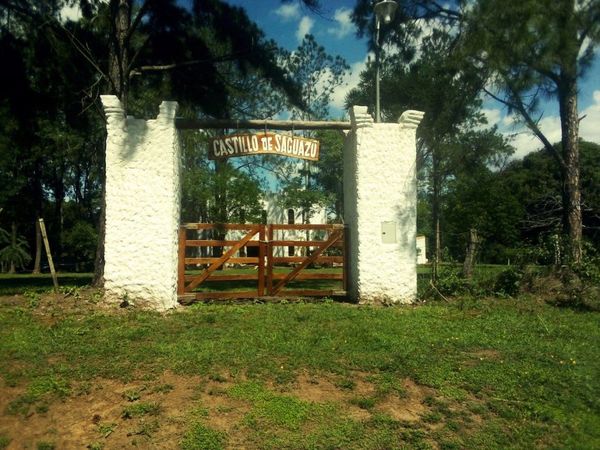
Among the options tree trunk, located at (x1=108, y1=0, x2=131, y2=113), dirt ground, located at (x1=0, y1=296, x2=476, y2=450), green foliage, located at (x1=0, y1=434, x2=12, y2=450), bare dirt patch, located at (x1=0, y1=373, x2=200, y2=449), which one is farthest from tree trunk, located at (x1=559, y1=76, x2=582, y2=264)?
green foliage, located at (x1=0, y1=434, x2=12, y2=450)

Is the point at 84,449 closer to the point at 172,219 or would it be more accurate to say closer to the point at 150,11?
the point at 172,219

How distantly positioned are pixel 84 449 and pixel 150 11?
9027 millimetres

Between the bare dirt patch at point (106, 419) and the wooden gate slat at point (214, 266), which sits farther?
the wooden gate slat at point (214, 266)

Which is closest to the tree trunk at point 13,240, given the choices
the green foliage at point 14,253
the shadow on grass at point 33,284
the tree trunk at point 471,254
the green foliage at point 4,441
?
the green foliage at point 14,253

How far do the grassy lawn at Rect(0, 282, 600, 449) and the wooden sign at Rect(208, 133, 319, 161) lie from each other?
321 cm

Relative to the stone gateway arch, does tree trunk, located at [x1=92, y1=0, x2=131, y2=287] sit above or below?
above

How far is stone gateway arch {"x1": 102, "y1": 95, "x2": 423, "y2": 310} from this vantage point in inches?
337

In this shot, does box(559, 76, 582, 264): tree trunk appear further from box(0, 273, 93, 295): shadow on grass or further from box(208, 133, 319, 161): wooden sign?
box(0, 273, 93, 295): shadow on grass

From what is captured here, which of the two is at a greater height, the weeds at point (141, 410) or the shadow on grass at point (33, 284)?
the shadow on grass at point (33, 284)

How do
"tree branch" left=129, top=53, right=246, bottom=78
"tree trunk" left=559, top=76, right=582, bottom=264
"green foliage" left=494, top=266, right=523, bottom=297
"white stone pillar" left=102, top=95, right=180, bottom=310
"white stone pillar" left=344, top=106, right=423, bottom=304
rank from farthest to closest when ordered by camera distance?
1. "tree trunk" left=559, top=76, right=582, bottom=264
2. "tree branch" left=129, top=53, right=246, bottom=78
3. "green foliage" left=494, top=266, right=523, bottom=297
4. "white stone pillar" left=344, top=106, right=423, bottom=304
5. "white stone pillar" left=102, top=95, right=180, bottom=310

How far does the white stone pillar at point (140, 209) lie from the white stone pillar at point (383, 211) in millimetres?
3147

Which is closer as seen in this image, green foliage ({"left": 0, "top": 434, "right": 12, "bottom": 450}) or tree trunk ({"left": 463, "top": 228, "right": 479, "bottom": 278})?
green foliage ({"left": 0, "top": 434, "right": 12, "bottom": 450})

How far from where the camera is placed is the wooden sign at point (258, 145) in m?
9.29

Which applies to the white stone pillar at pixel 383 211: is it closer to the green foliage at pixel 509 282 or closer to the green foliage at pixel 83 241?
the green foliage at pixel 509 282
